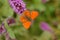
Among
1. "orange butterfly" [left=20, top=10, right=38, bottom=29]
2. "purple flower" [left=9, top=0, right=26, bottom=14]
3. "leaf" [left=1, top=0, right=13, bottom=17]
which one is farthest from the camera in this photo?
"orange butterfly" [left=20, top=10, right=38, bottom=29]

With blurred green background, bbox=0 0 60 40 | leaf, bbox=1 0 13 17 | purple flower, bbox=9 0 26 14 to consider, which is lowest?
blurred green background, bbox=0 0 60 40

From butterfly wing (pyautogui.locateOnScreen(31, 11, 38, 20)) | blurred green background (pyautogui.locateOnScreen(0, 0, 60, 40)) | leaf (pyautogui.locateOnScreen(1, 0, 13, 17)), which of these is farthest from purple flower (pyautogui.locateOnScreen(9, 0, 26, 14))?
butterfly wing (pyautogui.locateOnScreen(31, 11, 38, 20))

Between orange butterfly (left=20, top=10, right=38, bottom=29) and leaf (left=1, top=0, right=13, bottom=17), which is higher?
leaf (left=1, top=0, right=13, bottom=17)

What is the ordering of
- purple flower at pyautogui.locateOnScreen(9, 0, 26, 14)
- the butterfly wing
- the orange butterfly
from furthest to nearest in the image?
the butterfly wing, the orange butterfly, purple flower at pyautogui.locateOnScreen(9, 0, 26, 14)

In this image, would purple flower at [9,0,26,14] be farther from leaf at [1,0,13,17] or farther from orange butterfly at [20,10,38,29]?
orange butterfly at [20,10,38,29]

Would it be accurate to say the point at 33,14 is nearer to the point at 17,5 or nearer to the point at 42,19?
the point at 42,19

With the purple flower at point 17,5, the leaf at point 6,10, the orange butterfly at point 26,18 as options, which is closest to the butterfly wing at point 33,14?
the orange butterfly at point 26,18

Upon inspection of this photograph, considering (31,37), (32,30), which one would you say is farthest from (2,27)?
(32,30)

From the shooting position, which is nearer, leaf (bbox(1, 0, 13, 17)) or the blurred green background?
leaf (bbox(1, 0, 13, 17))

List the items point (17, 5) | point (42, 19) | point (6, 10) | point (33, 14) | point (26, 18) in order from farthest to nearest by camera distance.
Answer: point (42, 19) < point (33, 14) < point (26, 18) < point (6, 10) < point (17, 5)

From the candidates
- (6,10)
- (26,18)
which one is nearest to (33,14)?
(26,18)

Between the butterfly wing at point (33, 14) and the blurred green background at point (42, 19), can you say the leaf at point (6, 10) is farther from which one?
the butterfly wing at point (33, 14)
